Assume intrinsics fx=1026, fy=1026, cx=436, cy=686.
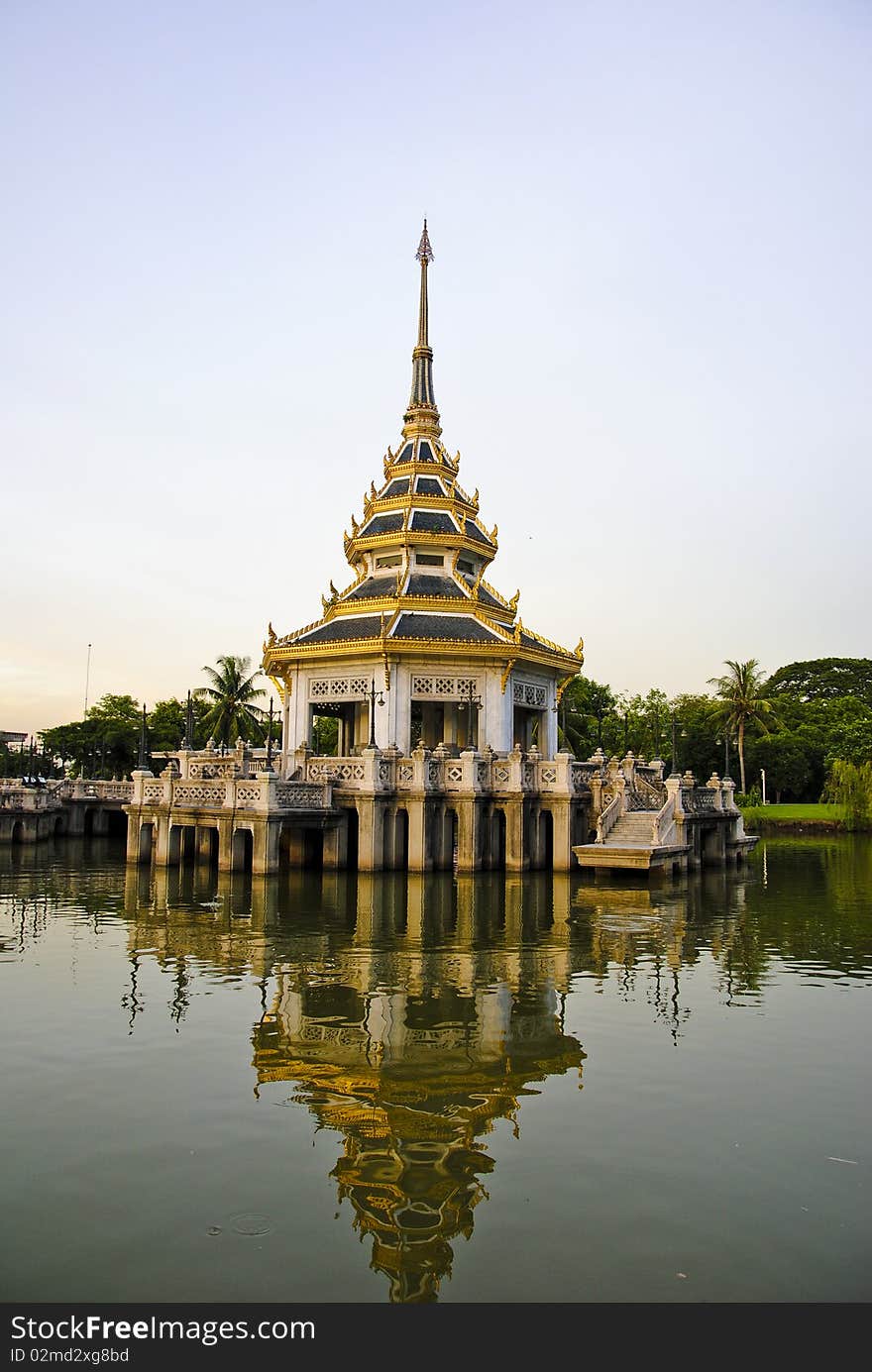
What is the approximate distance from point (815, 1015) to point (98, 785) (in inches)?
1604

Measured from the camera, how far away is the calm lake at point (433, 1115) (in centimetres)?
664

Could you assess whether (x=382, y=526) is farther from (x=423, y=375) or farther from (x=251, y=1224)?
(x=251, y=1224)

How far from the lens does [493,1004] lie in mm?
13750

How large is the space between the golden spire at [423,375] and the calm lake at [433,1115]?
27699 millimetres

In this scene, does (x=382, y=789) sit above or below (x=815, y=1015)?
above

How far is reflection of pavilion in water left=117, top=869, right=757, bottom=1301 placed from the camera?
796 centimetres

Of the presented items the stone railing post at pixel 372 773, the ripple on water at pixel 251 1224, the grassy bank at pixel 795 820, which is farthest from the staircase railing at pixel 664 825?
the grassy bank at pixel 795 820

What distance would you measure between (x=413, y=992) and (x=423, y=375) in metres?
33.9

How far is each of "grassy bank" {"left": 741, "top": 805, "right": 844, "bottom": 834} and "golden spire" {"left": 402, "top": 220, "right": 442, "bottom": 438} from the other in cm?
3198

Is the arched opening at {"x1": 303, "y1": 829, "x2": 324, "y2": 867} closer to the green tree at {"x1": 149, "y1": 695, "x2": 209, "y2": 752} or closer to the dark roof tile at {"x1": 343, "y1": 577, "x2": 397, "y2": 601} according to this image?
the dark roof tile at {"x1": 343, "y1": 577, "x2": 397, "y2": 601}

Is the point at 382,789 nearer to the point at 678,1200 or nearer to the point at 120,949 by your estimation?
the point at 120,949
